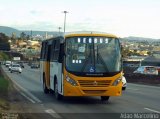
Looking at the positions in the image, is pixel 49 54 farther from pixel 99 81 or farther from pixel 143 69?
pixel 143 69

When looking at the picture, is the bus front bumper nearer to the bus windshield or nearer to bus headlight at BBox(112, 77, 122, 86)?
bus headlight at BBox(112, 77, 122, 86)

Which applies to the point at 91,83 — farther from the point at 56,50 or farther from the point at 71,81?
the point at 56,50

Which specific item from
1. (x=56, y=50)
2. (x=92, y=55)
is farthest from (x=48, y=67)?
(x=92, y=55)

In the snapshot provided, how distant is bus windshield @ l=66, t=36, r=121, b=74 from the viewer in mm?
19062

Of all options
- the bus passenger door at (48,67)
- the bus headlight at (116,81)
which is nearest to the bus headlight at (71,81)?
the bus headlight at (116,81)

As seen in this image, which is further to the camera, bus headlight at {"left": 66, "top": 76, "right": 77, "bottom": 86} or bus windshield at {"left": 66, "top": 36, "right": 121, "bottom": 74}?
bus windshield at {"left": 66, "top": 36, "right": 121, "bottom": 74}

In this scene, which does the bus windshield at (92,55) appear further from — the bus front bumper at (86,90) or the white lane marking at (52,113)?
the white lane marking at (52,113)

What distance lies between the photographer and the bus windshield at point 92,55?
19062 millimetres

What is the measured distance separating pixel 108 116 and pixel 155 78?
32.6 meters

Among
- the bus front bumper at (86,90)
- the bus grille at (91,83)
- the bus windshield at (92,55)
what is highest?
the bus windshield at (92,55)

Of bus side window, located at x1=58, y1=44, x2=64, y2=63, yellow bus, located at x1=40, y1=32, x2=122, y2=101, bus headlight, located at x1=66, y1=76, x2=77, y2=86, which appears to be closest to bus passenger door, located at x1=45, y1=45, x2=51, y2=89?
bus side window, located at x1=58, y1=44, x2=64, y2=63

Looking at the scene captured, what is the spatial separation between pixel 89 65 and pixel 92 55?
0.43m

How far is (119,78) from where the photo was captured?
19.2 meters

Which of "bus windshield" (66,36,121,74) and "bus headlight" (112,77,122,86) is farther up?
"bus windshield" (66,36,121,74)
